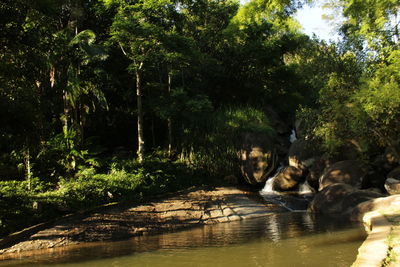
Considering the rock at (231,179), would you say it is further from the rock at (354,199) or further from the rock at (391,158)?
the rock at (391,158)

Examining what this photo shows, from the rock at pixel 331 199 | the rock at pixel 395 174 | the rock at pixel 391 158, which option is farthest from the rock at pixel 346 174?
the rock at pixel 331 199

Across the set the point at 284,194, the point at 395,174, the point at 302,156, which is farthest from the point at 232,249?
the point at 302,156

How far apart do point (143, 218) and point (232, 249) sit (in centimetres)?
569

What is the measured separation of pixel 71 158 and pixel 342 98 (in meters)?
12.6

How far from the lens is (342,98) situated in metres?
16.4

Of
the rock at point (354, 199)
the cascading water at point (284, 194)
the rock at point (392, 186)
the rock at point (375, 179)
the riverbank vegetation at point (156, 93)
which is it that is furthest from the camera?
the cascading water at point (284, 194)

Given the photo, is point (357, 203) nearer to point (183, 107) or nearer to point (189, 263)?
point (189, 263)

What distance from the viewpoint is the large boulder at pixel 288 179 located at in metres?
18.8

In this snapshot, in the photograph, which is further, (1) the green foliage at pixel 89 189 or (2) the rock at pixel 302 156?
(2) the rock at pixel 302 156

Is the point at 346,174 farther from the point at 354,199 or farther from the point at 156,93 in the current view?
the point at 156,93

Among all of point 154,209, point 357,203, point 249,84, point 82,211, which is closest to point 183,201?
point 154,209

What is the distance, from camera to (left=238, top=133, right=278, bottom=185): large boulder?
20.1 metres

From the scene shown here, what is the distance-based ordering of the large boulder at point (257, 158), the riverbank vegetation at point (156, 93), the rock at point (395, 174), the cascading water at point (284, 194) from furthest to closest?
the large boulder at point (257, 158) < the cascading water at point (284, 194) < the rock at point (395, 174) < the riverbank vegetation at point (156, 93)

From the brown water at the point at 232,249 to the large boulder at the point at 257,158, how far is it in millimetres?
7082
